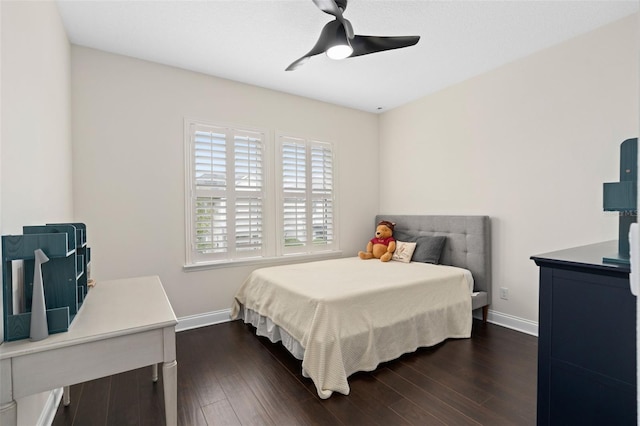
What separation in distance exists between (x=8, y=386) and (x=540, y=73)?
409 cm

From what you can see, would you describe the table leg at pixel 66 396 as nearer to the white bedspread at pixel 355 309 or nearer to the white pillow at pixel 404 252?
the white bedspread at pixel 355 309

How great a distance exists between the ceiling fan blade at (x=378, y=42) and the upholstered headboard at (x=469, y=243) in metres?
1.99

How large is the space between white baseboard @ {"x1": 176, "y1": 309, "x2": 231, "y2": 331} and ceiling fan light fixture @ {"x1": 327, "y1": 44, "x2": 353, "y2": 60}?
277cm

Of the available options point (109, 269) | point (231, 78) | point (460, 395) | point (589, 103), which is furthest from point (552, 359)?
point (231, 78)

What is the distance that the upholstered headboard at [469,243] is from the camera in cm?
326

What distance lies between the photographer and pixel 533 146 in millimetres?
2979

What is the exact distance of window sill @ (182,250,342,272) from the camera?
3290mm

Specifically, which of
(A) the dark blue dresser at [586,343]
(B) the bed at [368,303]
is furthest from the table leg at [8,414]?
(A) the dark blue dresser at [586,343]

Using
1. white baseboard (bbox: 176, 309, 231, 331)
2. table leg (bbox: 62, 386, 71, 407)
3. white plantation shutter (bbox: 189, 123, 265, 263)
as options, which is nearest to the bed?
white baseboard (bbox: 176, 309, 231, 331)

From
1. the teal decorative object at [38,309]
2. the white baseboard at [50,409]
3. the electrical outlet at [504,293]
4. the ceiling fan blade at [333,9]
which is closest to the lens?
the teal decorative object at [38,309]

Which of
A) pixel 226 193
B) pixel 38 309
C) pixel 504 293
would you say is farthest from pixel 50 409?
pixel 504 293

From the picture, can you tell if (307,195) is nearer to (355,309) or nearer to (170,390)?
(355,309)

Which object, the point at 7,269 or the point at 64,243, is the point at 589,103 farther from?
the point at 7,269

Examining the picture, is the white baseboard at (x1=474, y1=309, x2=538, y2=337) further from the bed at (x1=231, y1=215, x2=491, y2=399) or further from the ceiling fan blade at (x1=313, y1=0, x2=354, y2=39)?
the ceiling fan blade at (x1=313, y1=0, x2=354, y2=39)
